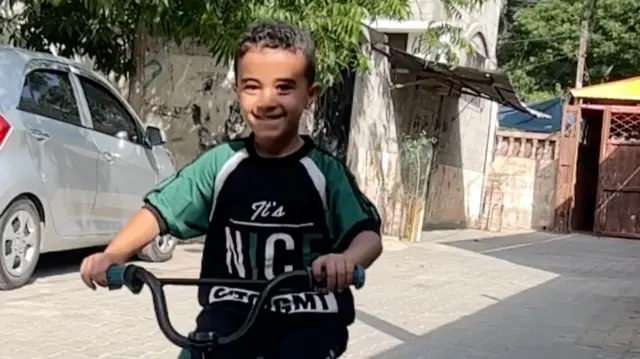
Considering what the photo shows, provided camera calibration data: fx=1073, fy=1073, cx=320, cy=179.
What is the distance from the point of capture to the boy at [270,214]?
280 centimetres

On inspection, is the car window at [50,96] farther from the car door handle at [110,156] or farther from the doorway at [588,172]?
the doorway at [588,172]

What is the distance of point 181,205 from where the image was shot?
9.77ft

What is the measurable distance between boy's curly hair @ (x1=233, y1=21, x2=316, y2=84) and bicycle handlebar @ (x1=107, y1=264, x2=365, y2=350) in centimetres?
59

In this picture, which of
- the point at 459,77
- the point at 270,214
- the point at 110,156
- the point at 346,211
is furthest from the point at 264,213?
the point at 459,77

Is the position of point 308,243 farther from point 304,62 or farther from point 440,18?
point 440,18

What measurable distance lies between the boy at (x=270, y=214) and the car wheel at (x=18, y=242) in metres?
4.87

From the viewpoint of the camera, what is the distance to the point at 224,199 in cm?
296

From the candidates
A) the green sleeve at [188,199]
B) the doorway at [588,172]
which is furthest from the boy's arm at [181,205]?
the doorway at [588,172]

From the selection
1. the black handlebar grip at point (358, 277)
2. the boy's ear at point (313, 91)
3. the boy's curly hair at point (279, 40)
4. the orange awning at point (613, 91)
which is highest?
the orange awning at point (613, 91)

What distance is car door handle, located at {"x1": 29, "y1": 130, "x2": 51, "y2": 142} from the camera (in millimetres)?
7770

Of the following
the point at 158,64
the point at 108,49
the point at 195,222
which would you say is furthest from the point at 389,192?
the point at 195,222

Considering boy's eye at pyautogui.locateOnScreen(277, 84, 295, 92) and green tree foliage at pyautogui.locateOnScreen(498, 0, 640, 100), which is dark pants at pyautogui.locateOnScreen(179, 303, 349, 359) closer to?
boy's eye at pyautogui.locateOnScreen(277, 84, 295, 92)

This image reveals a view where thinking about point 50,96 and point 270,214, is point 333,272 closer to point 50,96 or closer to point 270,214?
point 270,214

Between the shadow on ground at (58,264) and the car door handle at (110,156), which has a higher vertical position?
the car door handle at (110,156)
